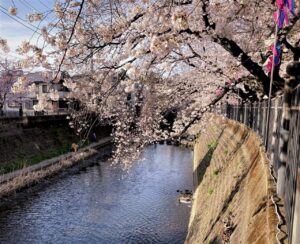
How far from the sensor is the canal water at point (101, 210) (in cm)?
1538

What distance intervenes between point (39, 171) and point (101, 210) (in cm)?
889

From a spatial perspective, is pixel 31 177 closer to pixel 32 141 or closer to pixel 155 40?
pixel 32 141

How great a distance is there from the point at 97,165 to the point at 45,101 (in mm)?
24518

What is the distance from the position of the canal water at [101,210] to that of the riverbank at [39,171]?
88cm

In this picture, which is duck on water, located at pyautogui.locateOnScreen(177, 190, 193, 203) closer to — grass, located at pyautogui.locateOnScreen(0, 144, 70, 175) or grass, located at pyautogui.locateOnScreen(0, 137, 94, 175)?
grass, located at pyautogui.locateOnScreen(0, 137, 94, 175)

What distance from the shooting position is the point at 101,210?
738 inches

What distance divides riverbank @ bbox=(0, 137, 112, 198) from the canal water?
2.89 ft

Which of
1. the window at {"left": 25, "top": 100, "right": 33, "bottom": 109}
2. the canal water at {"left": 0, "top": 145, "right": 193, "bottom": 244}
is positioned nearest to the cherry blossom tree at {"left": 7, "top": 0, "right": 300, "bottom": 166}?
the canal water at {"left": 0, "top": 145, "right": 193, "bottom": 244}

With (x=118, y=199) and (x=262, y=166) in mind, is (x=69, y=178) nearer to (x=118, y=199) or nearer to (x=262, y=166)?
(x=118, y=199)

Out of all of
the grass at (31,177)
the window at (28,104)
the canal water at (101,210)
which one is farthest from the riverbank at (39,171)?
the window at (28,104)

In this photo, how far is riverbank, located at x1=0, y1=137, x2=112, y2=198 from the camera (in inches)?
841

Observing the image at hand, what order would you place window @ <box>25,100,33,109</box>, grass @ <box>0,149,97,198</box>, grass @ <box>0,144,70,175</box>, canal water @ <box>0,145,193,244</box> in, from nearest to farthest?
canal water @ <box>0,145,193,244</box> → grass @ <box>0,149,97,198</box> → grass @ <box>0,144,70,175</box> → window @ <box>25,100,33,109</box>

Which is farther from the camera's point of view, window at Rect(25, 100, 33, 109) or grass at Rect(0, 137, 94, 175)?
window at Rect(25, 100, 33, 109)

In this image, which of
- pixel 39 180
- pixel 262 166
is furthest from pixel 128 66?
pixel 39 180
